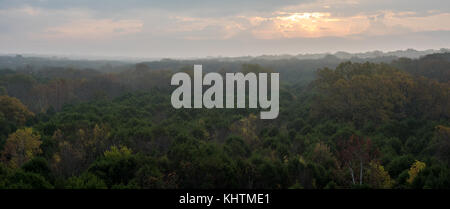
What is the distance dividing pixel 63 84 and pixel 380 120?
2944 inches

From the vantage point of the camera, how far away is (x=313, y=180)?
980 inches

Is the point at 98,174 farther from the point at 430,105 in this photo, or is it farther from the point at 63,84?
the point at 63,84

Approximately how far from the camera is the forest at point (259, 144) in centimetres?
2388

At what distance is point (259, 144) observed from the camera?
4025 cm

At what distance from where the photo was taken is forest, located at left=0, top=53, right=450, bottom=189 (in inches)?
940

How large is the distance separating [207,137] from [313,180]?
66.7 ft

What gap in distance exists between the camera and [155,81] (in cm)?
10412

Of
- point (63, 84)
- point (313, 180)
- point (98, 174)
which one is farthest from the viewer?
point (63, 84)
